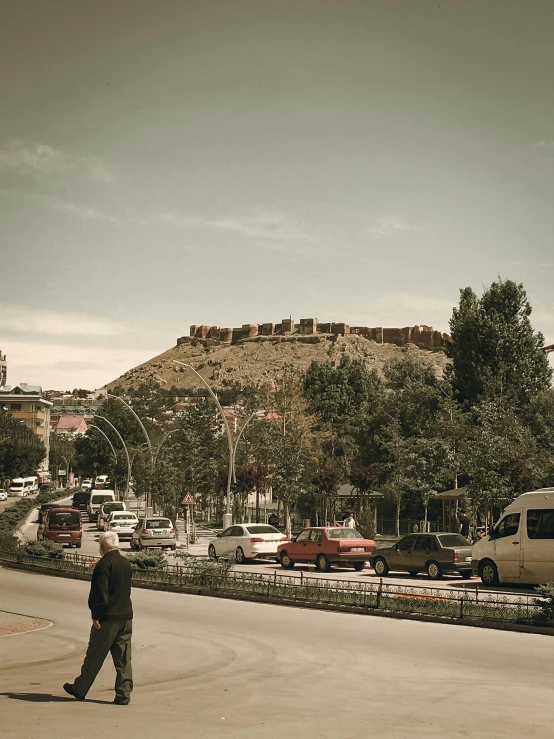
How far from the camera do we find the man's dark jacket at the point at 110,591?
8.59m

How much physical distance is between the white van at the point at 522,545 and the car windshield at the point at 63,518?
2361 centimetres

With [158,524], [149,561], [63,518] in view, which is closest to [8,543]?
[63,518]

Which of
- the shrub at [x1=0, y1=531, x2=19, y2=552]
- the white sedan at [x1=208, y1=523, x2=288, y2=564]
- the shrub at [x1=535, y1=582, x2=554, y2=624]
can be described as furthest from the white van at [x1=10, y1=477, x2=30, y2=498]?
the shrub at [x1=535, y1=582, x2=554, y2=624]

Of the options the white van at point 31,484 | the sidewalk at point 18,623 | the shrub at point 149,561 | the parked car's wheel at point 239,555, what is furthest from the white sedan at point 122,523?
the white van at point 31,484

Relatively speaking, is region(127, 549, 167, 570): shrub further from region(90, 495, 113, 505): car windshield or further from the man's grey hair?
region(90, 495, 113, 505): car windshield

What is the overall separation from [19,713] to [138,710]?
1.09 m

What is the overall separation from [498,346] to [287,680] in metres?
52.4

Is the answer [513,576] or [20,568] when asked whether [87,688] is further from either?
[20,568]

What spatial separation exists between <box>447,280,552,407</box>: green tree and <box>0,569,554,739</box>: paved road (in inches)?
1792

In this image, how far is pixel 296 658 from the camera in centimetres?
1230

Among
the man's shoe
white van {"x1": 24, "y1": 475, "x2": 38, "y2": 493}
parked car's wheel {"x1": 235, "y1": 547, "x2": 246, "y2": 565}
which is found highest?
white van {"x1": 24, "y1": 475, "x2": 38, "y2": 493}

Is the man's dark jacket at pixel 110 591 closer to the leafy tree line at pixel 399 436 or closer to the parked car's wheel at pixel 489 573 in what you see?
the parked car's wheel at pixel 489 573

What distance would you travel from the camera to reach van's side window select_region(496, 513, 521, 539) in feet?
74.9

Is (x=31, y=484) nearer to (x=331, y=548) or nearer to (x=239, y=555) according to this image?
(x=239, y=555)
